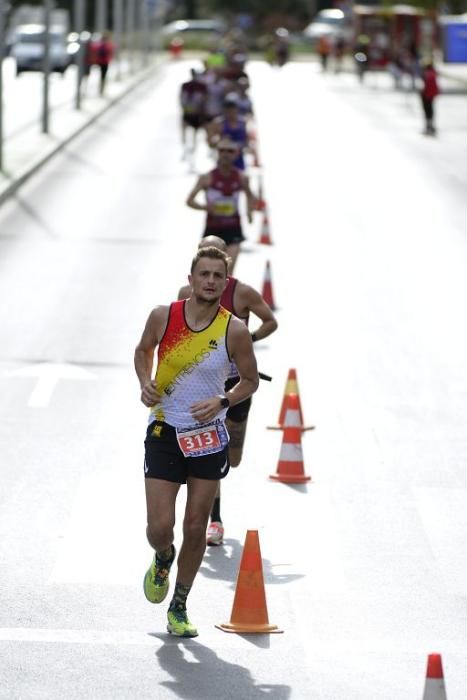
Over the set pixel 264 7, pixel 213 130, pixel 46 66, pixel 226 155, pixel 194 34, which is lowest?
pixel 264 7

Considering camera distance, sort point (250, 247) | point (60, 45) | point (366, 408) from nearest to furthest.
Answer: point (366, 408) < point (250, 247) < point (60, 45)

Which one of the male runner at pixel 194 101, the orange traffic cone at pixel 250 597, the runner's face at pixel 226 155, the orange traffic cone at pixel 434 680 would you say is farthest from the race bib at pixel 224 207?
the male runner at pixel 194 101

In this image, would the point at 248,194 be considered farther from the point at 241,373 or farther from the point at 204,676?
the point at 204,676

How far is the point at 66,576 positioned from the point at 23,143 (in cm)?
3171

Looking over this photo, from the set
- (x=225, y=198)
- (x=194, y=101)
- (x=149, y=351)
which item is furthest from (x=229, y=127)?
(x=149, y=351)

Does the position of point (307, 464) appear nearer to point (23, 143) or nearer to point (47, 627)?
point (47, 627)

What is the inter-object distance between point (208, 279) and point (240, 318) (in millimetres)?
2176

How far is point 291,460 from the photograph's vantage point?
13.0 m

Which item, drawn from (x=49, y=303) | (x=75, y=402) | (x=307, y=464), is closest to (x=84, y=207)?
(x=49, y=303)

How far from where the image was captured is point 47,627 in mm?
9227

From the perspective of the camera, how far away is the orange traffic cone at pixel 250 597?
926 centimetres

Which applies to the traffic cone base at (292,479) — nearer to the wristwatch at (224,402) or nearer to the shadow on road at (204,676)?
the shadow on road at (204,676)

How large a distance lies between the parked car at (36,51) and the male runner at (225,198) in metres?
53.6

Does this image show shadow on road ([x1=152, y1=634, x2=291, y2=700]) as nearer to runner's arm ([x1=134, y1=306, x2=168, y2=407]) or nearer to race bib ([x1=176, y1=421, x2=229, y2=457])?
race bib ([x1=176, y1=421, x2=229, y2=457])
